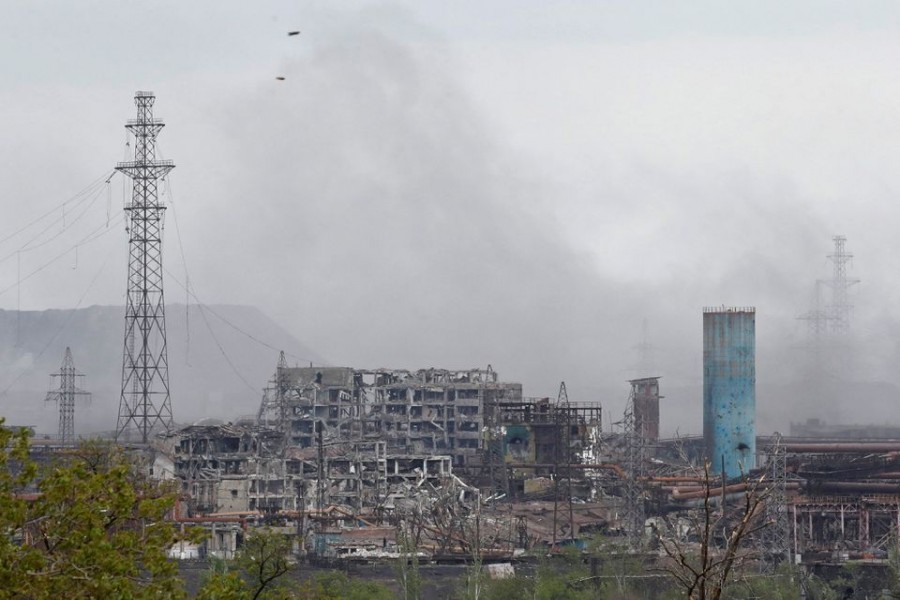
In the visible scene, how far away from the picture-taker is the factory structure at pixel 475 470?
5853 cm

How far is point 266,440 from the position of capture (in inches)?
3118

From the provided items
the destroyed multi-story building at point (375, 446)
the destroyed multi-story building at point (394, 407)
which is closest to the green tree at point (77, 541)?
the destroyed multi-story building at point (375, 446)

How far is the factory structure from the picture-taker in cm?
5853

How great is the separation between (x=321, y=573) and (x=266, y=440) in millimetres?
30920

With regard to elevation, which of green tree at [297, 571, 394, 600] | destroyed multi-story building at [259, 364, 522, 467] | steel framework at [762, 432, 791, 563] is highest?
destroyed multi-story building at [259, 364, 522, 467]

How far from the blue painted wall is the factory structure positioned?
0.29 ft

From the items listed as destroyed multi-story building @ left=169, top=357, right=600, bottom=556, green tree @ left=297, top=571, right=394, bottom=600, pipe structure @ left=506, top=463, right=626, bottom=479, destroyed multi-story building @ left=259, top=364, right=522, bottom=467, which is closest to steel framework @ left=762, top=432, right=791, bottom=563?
destroyed multi-story building @ left=169, top=357, right=600, bottom=556

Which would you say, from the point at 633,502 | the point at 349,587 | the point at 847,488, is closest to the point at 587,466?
the point at 633,502

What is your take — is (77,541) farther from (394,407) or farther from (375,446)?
(394,407)

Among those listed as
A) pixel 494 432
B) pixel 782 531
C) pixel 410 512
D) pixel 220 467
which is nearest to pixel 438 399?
pixel 494 432

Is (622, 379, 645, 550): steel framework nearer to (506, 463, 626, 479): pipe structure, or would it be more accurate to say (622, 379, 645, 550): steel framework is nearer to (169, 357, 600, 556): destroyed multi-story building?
(169, 357, 600, 556): destroyed multi-story building

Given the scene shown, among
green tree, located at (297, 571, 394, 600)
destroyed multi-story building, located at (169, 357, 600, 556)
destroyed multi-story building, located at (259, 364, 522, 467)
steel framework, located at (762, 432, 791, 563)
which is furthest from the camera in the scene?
destroyed multi-story building, located at (259, 364, 522, 467)

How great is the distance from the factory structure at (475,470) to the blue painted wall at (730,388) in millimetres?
87

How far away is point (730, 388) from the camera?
74250mm
